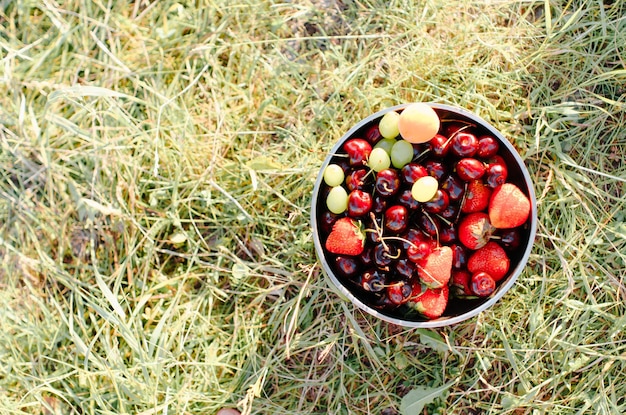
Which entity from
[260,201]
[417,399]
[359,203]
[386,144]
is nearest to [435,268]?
[359,203]

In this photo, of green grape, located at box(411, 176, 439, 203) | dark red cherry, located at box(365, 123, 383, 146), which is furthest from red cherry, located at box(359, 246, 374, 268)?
dark red cherry, located at box(365, 123, 383, 146)

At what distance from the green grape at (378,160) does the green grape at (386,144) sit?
0.09 ft

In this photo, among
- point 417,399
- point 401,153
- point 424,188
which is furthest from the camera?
point 417,399

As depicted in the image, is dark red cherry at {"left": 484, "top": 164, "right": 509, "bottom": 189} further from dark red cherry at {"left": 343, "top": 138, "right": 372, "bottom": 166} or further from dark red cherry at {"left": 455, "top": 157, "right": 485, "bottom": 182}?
dark red cherry at {"left": 343, "top": 138, "right": 372, "bottom": 166}

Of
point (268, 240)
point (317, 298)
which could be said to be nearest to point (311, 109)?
point (268, 240)

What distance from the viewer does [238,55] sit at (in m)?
2.16

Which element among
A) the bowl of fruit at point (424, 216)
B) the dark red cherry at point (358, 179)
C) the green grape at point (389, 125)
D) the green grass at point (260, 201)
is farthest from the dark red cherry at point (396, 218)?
the green grass at point (260, 201)

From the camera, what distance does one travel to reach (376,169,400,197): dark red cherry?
5.67 feet

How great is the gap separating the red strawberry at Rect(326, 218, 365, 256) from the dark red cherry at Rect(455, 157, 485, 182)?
1.10ft

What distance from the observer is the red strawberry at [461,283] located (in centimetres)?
182

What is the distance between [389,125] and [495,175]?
0.34m

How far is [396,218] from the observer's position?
1.72 metres

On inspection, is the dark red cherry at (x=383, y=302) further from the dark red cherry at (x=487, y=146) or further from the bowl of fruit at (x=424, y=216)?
the dark red cherry at (x=487, y=146)

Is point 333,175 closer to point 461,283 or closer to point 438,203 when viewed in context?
point 438,203
